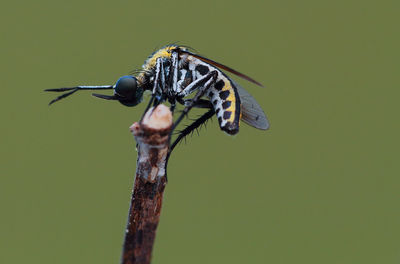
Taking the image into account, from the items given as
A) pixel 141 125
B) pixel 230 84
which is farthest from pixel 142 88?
pixel 141 125

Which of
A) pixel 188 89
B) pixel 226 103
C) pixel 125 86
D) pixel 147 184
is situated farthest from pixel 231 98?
pixel 147 184

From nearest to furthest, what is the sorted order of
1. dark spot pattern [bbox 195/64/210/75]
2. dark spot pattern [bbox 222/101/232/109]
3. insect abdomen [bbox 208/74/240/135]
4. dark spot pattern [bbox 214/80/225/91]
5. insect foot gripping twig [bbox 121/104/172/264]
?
insect foot gripping twig [bbox 121/104/172/264] → insect abdomen [bbox 208/74/240/135] → dark spot pattern [bbox 222/101/232/109] → dark spot pattern [bbox 214/80/225/91] → dark spot pattern [bbox 195/64/210/75]

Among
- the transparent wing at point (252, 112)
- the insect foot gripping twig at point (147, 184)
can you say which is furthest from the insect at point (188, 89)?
the insect foot gripping twig at point (147, 184)

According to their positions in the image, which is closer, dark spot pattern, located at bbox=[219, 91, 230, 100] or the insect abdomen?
the insect abdomen

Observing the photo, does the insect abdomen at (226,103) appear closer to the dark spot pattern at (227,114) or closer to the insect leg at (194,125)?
the dark spot pattern at (227,114)

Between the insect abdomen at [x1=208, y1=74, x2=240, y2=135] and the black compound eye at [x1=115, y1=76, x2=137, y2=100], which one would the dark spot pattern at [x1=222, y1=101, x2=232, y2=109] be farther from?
the black compound eye at [x1=115, y1=76, x2=137, y2=100]

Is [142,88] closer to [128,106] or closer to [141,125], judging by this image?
[128,106]

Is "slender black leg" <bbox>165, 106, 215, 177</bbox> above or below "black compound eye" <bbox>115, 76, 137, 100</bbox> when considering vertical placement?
below

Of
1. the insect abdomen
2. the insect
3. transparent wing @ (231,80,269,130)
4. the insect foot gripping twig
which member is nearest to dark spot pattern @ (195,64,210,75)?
the insect
